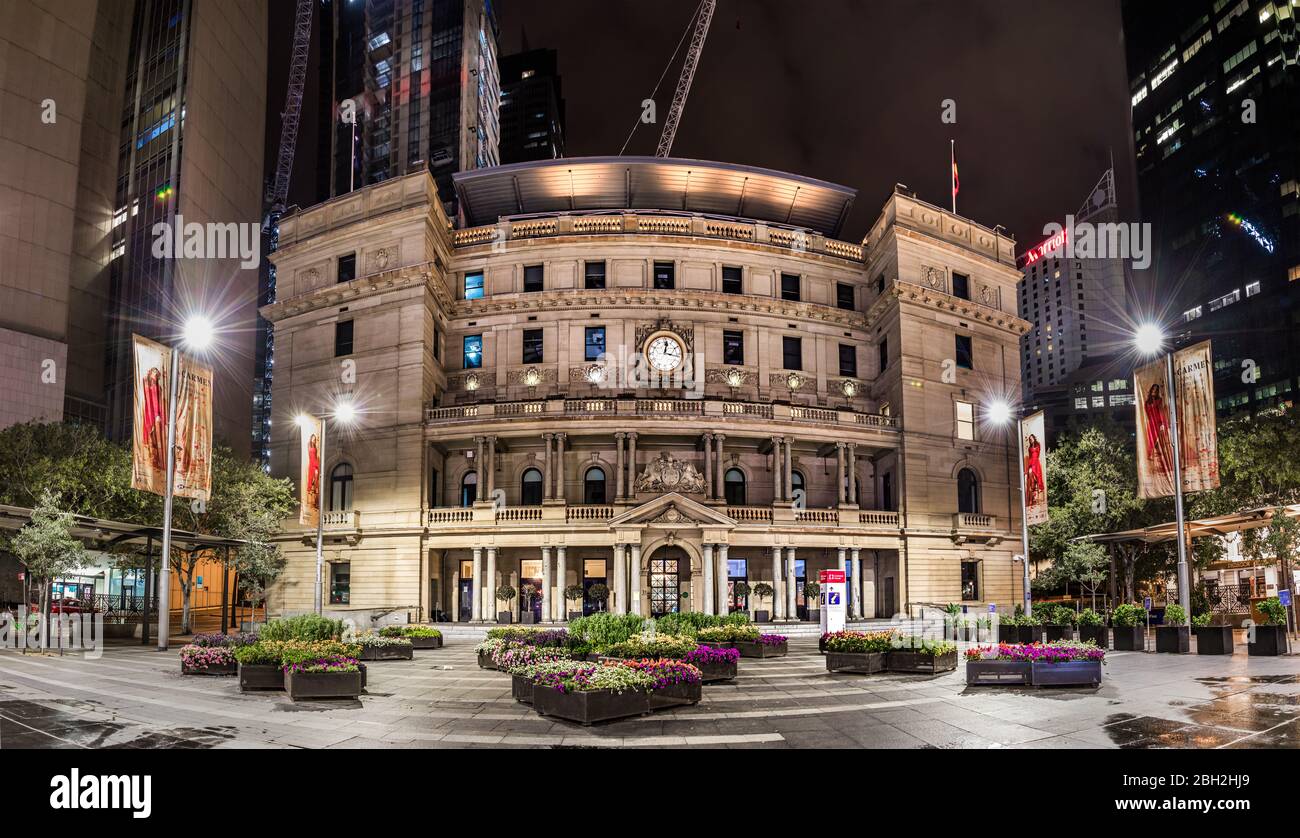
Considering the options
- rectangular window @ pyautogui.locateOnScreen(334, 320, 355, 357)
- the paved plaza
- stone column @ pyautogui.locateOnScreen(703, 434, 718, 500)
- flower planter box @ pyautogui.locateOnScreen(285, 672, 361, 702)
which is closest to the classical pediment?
stone column @ pyautogui.locateOnScreen(703, 434, 718, 500)

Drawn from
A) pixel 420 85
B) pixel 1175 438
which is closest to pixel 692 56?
pixel 420 85

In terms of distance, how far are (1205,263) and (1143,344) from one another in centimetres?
11893

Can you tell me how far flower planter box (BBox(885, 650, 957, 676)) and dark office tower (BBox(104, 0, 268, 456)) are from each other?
74561 mm

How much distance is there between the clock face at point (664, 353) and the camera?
50781 millimetres

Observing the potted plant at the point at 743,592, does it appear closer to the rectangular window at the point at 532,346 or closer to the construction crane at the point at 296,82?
the rectangular window at the point at 532,346

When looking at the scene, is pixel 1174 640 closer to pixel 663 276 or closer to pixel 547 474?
pixel 547 474

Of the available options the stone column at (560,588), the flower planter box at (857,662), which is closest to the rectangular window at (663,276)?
Result: the stone column at (560,588)

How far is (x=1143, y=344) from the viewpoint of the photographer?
82.5 ft

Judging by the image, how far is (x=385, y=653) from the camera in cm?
2589

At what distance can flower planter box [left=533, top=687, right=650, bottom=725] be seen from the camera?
13961 mm

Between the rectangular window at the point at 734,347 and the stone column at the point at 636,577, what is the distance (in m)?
14.2

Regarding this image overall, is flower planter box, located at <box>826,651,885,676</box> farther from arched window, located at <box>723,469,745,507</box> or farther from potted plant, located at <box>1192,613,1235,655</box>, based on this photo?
arched window, located at <box>723,469,745,507</box>
